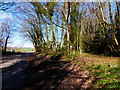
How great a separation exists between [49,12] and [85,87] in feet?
30.4

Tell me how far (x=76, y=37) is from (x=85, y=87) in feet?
32.0

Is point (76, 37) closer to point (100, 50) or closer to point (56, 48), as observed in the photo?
point (56, 48)

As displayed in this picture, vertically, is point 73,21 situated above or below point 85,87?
above

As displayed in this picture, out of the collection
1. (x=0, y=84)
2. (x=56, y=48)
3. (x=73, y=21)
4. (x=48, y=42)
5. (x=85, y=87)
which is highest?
(x=73, y=21)

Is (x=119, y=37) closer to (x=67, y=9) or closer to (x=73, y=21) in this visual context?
(x=73, y=21)

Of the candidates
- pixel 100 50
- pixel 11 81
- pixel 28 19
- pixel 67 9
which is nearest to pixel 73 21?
pixel 67 9

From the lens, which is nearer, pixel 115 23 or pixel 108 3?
pixel 115 23

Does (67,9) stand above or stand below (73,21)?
above

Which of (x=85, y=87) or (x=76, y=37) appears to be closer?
(x=85, y=87)

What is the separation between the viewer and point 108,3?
1036 cm

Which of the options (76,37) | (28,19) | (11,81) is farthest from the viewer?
(28,19)

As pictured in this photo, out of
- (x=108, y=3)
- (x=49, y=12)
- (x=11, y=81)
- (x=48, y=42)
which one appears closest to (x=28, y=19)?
(x=48, y=42)

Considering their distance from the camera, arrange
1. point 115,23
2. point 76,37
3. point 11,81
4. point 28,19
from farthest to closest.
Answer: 1. point 28,19
2. point 76,37
3. point 115,23
4. point 11,81

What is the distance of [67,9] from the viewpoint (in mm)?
10703
